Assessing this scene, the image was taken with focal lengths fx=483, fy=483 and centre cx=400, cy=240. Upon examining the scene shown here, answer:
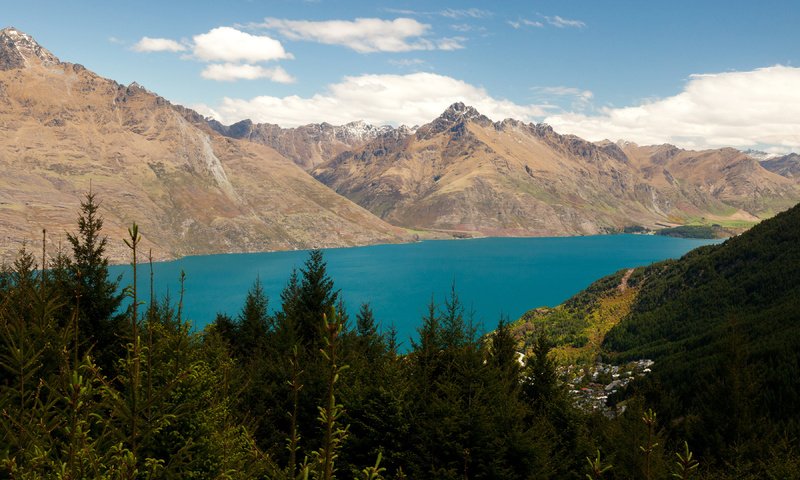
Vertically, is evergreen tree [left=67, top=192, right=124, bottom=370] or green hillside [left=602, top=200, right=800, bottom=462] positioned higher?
evergreen tree [left=67, top=192, right=124, bottom=370]

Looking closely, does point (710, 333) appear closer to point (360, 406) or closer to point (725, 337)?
point (725, 337)

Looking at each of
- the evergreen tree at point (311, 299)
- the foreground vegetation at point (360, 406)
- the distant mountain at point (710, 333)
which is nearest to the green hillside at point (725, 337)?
the distant mountain at point (710, 333)

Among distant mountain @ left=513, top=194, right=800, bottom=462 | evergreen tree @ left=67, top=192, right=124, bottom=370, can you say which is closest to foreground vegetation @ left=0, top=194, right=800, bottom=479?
evergreen tree @ left=67, top=192, right=124, bottom=370

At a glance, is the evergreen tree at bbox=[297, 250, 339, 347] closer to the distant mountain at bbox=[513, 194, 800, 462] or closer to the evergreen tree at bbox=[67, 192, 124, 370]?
the evergreen tree at bbox=[67, 192, 124, 370]

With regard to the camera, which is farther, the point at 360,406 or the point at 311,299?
the point at 311,299

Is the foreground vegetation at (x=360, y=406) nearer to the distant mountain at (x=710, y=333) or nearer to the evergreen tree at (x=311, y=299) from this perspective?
the distant mountain at (x=710, y=333)

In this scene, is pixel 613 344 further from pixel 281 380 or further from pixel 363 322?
pixel 281 380

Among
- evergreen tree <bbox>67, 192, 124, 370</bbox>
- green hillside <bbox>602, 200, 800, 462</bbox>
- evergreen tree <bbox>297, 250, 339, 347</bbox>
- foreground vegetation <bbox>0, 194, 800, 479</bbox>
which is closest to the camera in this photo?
foreground vegetation <bbox>0, 194, 800, 479</bbox>

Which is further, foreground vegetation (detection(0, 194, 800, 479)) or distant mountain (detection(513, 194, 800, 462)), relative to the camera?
distant mountain (detection(513, 194, 800, 462))

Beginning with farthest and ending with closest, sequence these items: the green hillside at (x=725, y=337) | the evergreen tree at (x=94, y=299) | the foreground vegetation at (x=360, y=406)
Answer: the green hillside at (x=725, y=337) → the evergreen tree at (x=94, y=299) → the foreground vegetation at (x=360, y=406)

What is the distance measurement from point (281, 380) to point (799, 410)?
55953 millimetres

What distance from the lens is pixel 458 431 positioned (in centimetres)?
2239

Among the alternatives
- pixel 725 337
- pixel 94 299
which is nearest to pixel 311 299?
pixel 94 299

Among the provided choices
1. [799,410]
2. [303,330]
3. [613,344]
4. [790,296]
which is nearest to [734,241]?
[790,296]
